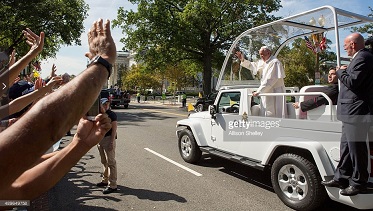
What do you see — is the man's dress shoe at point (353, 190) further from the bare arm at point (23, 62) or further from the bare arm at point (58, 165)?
the bare arm at point (23, 62)

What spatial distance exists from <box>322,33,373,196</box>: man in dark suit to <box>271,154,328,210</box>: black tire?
0.28 m

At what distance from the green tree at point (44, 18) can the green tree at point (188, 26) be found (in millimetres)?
3855

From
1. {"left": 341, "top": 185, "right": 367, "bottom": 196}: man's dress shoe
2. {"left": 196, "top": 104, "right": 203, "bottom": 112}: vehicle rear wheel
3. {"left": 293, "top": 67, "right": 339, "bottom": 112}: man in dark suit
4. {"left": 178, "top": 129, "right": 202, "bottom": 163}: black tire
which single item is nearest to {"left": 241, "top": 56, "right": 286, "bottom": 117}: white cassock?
{"left": 293, "top": 67, "right": 339, "bottom": 112}: man in dark suit

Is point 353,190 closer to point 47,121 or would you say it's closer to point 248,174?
point 248,174

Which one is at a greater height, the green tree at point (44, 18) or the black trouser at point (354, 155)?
the green tree at point (44, 18)

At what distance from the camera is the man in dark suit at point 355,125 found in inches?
140

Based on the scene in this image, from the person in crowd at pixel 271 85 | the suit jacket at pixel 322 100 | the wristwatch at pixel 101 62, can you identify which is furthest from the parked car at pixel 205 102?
the wristwatch at pixel 101 62

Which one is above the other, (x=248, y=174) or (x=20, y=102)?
(x=20, y=102)

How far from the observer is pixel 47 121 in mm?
1114

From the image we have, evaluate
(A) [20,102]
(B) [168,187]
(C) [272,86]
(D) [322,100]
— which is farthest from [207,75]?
(A) [20,102]

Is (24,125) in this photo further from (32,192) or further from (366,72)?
(366,72)

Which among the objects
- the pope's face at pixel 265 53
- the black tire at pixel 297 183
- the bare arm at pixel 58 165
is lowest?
the black tire at pixel 297 183

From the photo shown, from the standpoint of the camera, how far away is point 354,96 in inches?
146

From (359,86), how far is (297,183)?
1.54 metres
